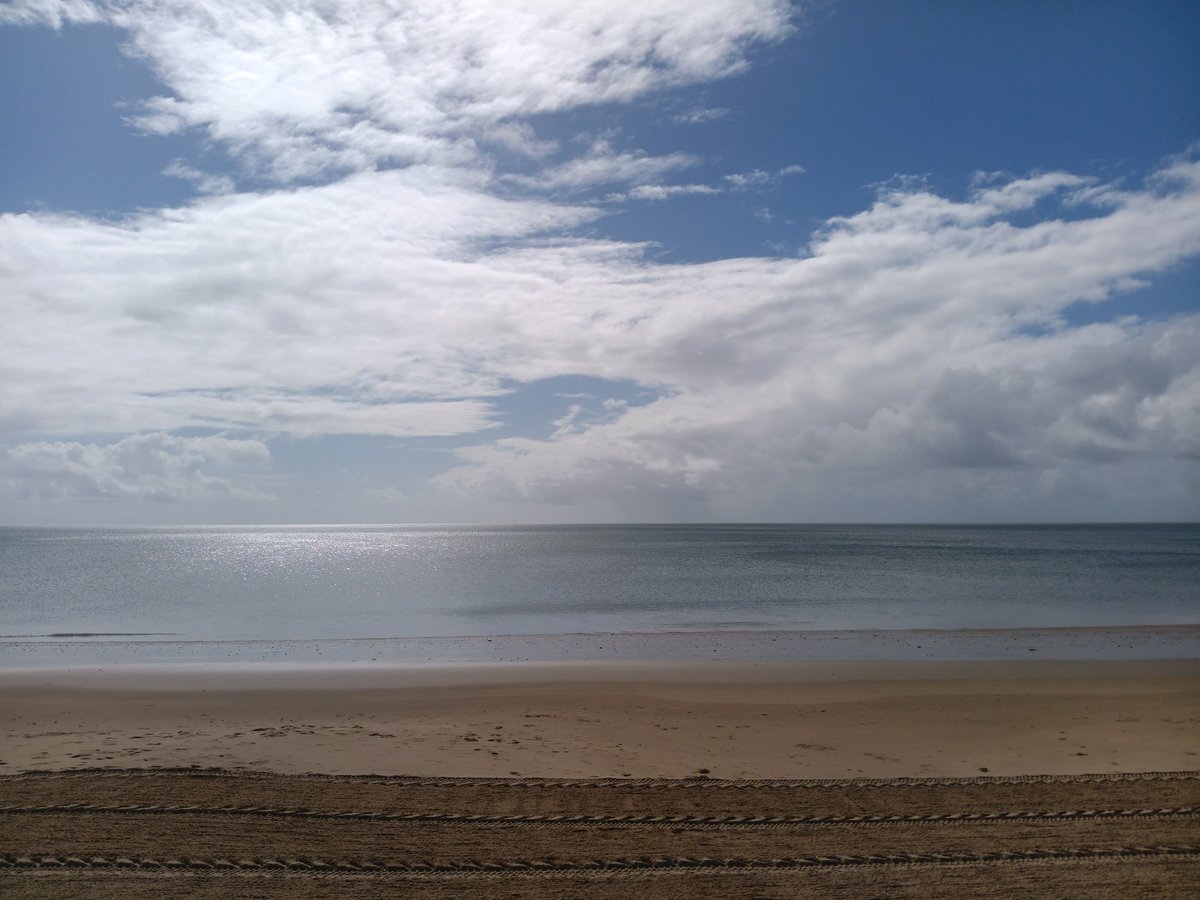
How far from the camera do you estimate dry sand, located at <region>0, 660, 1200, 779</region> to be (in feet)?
34.1

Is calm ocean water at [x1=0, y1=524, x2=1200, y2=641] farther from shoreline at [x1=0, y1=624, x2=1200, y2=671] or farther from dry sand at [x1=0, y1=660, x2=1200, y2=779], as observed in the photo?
dry sand at [x1=0, y1=660, x2=1200, y2=779]

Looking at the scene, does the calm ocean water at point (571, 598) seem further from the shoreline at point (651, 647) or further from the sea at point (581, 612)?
the shoreline at point (651, 647)

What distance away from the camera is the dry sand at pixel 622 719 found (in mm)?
10398

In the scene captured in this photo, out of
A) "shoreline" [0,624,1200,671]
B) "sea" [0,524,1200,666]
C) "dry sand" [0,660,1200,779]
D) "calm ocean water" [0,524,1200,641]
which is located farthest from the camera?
"calm ocean water" [0,524,1200,641]

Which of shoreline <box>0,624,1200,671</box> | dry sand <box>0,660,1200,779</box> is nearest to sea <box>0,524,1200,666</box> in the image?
shoreline <box>0,624,1200,671</box>

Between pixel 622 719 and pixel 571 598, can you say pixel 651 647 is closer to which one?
pixel 622 719

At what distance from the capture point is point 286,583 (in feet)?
166

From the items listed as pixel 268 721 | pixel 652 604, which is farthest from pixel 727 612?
pixel 268 721

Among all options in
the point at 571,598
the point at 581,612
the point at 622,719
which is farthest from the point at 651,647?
the point at 571,598

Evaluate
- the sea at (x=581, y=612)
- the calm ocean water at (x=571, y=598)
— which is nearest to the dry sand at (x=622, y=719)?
the sea at (x=581, y=612)

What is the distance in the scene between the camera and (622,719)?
532 inches

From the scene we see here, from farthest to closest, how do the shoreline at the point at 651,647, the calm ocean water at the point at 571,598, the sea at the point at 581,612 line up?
the calm ocean water at the point at 571,598
the sea at the point at 581,612
the shoreline at the point at 651,647

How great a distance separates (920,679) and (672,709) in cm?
638

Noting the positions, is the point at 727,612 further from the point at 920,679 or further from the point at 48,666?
the point at 48,666
